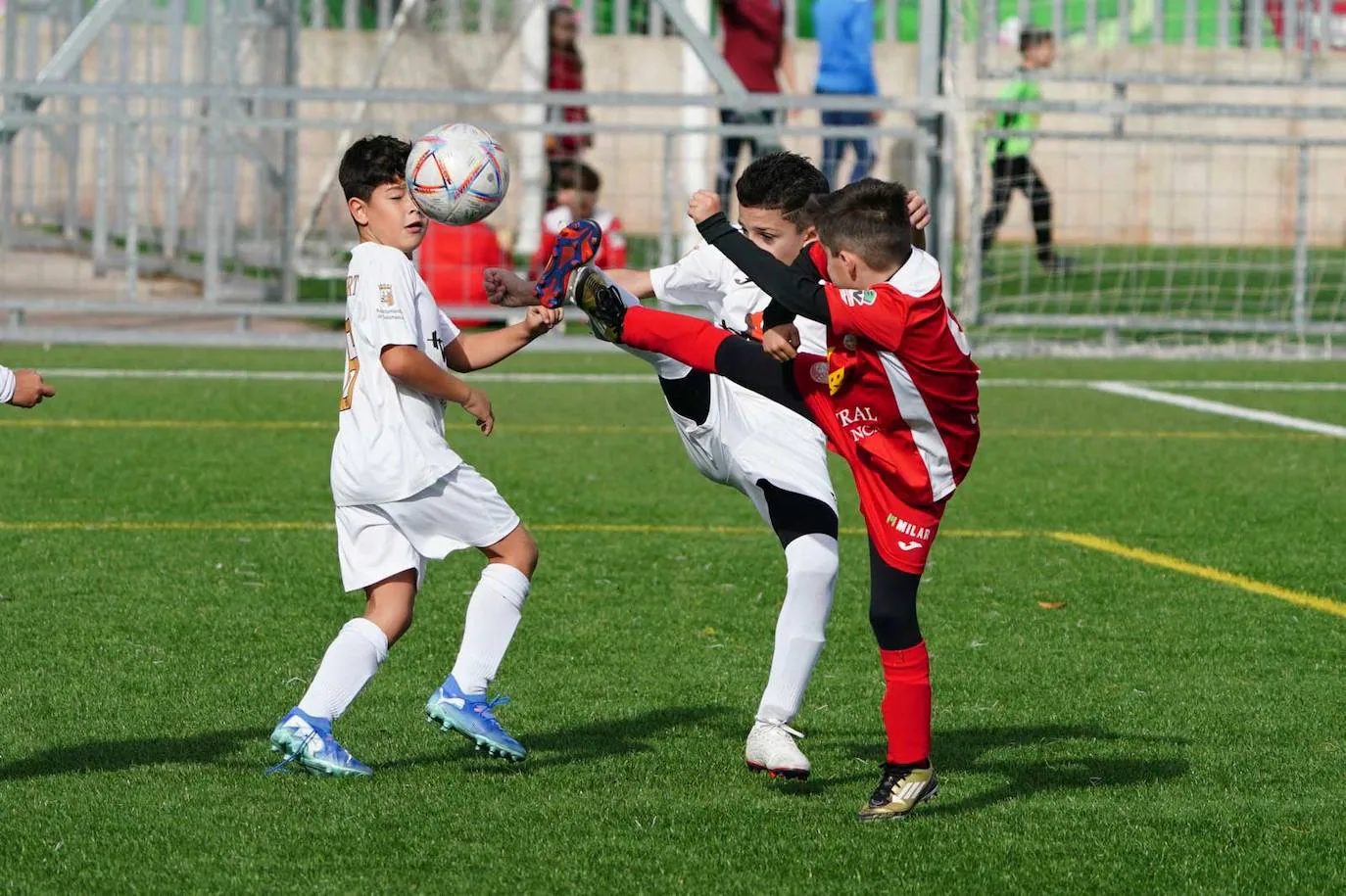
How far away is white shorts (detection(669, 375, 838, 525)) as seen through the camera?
5.39 m

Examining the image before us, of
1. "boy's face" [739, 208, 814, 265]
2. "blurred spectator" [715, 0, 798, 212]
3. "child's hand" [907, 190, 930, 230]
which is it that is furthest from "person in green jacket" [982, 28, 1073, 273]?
"child's hand" [907, 190, 930, 230]

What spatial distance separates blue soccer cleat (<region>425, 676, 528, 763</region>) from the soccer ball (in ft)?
3.62

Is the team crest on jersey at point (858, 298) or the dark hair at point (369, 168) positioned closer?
the team crest on jersey at point (858, 298)

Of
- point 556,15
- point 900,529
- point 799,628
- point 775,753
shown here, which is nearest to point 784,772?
point 775,753

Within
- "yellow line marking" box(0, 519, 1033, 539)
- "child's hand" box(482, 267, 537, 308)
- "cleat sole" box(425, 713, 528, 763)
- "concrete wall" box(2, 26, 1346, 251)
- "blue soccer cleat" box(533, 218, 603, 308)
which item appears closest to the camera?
"cleat sole" box(425, 713, 528, 763)

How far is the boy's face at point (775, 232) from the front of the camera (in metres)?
5.55

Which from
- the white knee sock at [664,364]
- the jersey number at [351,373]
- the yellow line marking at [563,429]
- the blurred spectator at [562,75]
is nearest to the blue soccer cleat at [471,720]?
the jersey number at [351,373]

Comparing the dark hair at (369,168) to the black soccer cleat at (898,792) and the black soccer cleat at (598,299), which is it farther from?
the black soccer cleat at (898,792)

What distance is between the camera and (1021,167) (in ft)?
54.6

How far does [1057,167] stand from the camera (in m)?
17.9

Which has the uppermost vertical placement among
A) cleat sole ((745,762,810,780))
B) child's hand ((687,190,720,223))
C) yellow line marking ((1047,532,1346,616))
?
child's hand ((687,190,720,223))

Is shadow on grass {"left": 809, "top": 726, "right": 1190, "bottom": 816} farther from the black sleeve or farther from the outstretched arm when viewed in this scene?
the outstretched arm

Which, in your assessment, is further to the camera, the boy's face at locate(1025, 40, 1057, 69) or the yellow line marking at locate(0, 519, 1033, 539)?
the boy's face at locate(1025, 40, 1057, 69)

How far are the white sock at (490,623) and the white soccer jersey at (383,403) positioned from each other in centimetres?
31
